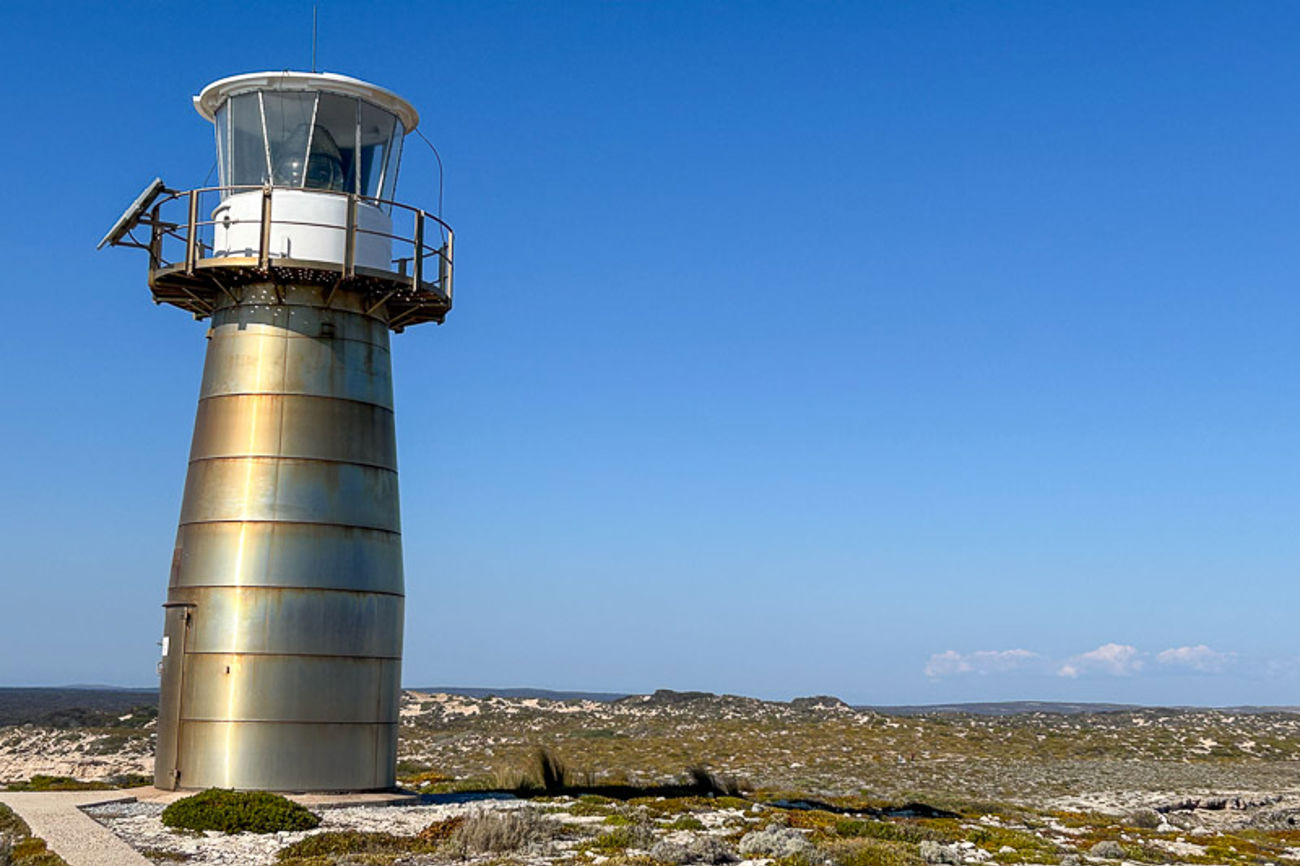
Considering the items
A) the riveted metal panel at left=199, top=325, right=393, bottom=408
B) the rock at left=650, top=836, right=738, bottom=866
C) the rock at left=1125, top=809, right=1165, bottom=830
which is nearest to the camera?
the rock at left=650, top=836, right=738, bottom=866

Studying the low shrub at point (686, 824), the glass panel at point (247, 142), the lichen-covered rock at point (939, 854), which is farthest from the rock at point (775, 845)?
the glass panel at point (247, 142)

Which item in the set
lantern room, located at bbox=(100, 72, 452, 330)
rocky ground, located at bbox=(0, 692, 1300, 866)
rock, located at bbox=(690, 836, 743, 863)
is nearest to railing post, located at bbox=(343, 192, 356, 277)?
lantern room, located at bbox=(100, 72, 452, 330)

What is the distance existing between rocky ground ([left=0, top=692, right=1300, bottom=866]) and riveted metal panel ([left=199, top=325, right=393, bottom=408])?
23.4 ft

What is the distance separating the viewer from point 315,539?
23094 millimetres

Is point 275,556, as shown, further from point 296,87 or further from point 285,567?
point 296,87

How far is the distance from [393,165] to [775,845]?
45.4 ft

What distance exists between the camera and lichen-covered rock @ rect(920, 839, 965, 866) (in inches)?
784

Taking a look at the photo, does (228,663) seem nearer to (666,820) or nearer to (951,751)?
(666,820)

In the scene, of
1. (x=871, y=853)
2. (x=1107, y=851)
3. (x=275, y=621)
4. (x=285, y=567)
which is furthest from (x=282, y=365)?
(x=1107, y=851)

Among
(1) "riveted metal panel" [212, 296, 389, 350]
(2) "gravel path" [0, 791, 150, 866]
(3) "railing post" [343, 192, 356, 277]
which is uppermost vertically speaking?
(3) "railing post" [343, 192, 356, 277]

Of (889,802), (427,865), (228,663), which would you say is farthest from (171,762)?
(889,802)

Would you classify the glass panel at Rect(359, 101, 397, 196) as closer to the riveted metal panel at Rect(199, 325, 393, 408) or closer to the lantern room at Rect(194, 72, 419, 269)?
the lantern room at Rect(194, 72, 419, 269)

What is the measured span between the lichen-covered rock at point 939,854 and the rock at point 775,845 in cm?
174

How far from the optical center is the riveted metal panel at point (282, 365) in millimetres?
23453
